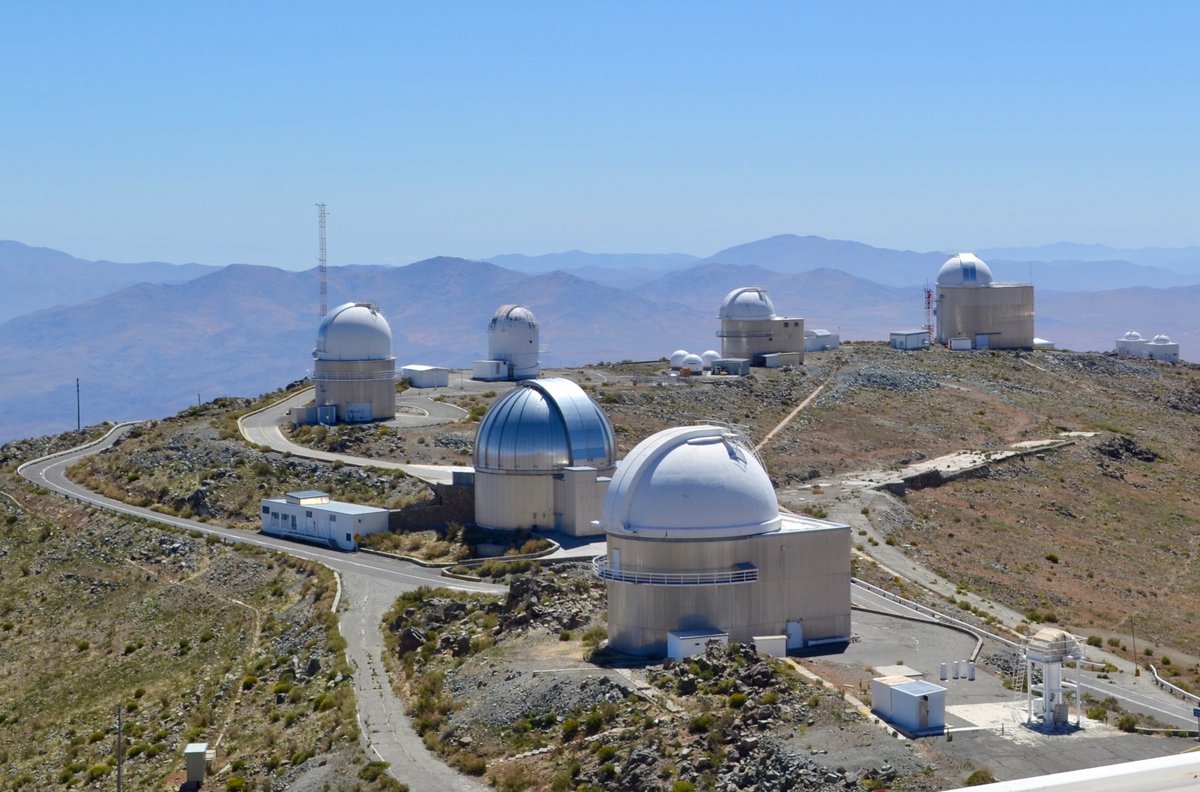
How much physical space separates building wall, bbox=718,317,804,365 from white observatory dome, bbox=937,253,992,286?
1451cm

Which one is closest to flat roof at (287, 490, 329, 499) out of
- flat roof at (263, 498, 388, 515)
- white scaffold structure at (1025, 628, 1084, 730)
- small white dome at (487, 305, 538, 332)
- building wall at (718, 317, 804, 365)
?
flat roof at (263, 498, 388, 515)

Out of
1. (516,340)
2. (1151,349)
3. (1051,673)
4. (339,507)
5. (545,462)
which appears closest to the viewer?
(1051,673)

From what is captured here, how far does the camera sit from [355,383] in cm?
7481

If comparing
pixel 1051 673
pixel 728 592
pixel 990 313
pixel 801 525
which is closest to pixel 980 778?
pixel 1051 673

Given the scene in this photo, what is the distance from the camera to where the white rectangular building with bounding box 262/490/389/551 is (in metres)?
54.8

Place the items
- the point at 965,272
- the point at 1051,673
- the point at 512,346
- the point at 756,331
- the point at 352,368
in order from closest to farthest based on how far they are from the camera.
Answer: the point at 1051,673 → the point at 352,368 → the point at 512,346 → the point at 756,331 → the point at 965,272

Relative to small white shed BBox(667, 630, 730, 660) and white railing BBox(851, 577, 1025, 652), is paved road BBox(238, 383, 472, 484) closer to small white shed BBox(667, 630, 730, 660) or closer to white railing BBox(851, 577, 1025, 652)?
white railing BBox(851, 577, 1025, 652)

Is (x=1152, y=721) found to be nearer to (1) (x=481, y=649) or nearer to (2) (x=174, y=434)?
(1) (x=481, y=649)

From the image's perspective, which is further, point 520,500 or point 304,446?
point 304,446

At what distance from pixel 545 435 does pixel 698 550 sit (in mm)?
16839

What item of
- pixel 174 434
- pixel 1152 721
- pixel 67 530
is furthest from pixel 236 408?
pixel 1152 721

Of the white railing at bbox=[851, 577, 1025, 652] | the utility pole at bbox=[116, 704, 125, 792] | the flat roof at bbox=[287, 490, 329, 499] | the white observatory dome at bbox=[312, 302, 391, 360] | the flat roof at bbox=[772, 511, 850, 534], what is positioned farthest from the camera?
the white observatory dome at bbox=[312, 302, 391, 360]

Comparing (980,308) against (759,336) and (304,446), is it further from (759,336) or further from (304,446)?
(304,446)

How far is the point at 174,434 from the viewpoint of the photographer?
7325 cm
